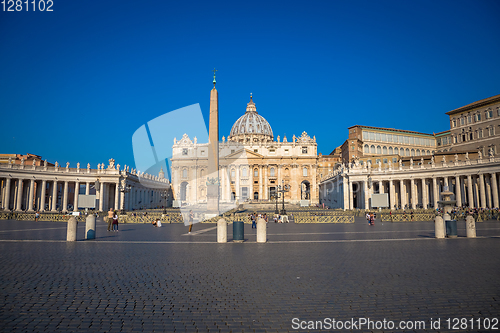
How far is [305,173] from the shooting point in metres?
85.1

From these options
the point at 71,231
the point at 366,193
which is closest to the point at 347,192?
the point at 366,193

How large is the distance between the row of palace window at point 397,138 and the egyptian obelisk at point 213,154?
2351 inches

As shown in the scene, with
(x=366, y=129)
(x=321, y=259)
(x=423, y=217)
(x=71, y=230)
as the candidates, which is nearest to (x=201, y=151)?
(x=366, y=129)

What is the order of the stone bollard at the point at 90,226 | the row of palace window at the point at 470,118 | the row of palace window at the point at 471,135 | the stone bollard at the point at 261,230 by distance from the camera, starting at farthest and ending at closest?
1. the row of palace window at the point at 470,118
2. the row of palace window at the point at 471,135
3. the stone bollard at the point at 90,226
4. the stone bollard at the point at 261,230

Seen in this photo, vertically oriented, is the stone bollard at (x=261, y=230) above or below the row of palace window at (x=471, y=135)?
below

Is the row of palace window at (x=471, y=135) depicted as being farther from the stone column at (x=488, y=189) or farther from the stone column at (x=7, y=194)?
the stone column at (x=7, y=194)

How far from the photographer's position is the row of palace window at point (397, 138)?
8287 centimetres

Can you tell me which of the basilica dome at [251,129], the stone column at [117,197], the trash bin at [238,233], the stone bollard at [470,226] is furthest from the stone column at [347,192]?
the basilica dome at [251,129]

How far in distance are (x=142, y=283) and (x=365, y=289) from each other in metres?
4.57

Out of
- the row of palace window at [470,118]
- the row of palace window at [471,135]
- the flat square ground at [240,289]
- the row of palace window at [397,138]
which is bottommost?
the flat square ground at [240,289]

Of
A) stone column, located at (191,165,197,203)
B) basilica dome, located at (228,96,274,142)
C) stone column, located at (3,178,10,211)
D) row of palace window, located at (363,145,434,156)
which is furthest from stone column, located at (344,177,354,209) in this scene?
basilica dome, located at (228,96,274,142)

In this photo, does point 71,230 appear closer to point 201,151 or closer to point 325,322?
point 325,322

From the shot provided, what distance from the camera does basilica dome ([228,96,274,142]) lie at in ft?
360

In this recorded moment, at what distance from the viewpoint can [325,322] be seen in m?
4.69
